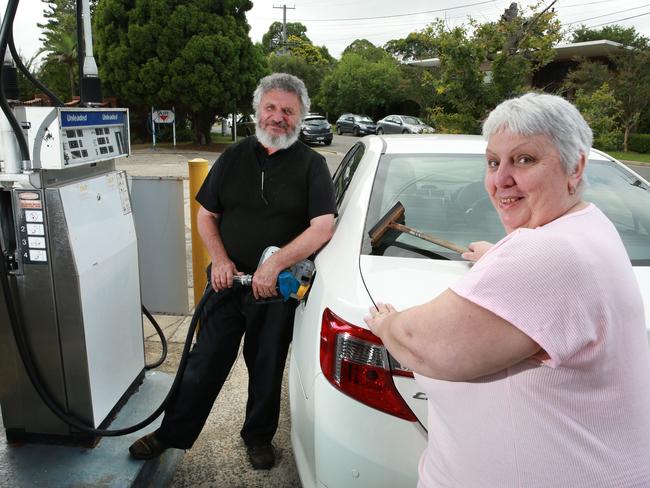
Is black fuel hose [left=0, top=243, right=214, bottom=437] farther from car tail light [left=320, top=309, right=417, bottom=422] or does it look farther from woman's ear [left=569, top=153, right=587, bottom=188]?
woman's ear [left=569, top=153, right=587, bottom=188]

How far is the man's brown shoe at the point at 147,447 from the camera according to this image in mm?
2371

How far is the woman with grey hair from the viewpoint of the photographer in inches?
38.2

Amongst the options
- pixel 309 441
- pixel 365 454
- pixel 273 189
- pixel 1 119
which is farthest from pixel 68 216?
pixel 365 454

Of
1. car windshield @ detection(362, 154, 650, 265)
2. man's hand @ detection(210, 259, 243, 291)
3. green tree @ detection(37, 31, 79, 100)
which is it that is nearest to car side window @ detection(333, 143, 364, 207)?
car windshield @ detection(362, 154, 650, 265)

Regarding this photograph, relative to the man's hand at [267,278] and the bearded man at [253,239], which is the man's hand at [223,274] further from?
the man's hand at [267,278]

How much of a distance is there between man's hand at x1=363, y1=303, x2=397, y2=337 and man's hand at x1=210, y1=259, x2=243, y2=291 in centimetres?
100

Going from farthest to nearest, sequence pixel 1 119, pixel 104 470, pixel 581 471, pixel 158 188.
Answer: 1. pixel 158 188
2. pixel 104 470
3. pixel 1 119
4. pixel 581 471

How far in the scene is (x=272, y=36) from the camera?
3009 inches

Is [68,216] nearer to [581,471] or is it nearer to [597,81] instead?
[581,471]

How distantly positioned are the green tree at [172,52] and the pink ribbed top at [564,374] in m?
18.5

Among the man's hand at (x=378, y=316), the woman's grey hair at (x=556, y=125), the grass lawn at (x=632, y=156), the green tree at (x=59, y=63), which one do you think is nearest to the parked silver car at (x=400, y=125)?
the grass lawn at (x=632, y=156)

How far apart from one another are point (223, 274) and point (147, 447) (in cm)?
85

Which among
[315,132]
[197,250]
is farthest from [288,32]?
[197,250]

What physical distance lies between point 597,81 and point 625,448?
24.1 m
